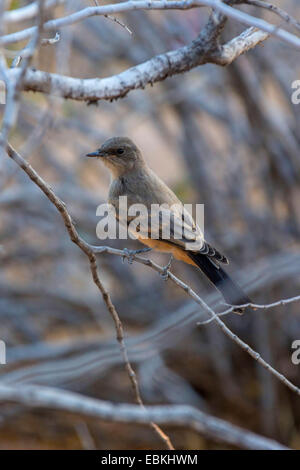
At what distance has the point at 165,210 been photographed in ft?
12.6

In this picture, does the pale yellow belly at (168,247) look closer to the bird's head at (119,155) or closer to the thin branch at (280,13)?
the bird's head at (119,155)

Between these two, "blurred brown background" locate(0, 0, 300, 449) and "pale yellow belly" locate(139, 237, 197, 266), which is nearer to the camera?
"pale yellow belly" locate(139, 237, 197, 266)

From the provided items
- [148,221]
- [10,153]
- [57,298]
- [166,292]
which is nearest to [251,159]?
[166,292]

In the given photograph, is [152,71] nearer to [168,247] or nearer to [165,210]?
[165,210]

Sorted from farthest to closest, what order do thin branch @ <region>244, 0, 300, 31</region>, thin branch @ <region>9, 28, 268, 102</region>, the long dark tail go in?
the long dark tail
thin branch @ <region>9, 28, 268, 102</region>
thin branch @ <region>244, 0, 300, 31</region>

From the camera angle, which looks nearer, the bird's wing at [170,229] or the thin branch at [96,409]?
the thin branch at [96,409]

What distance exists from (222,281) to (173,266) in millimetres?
2885

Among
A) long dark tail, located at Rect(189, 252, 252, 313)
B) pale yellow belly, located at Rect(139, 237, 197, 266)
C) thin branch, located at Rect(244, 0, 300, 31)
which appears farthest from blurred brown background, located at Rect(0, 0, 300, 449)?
thin branch, located at Rect(244, 0, 300, 31)

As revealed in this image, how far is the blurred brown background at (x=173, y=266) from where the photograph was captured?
19.3 ft

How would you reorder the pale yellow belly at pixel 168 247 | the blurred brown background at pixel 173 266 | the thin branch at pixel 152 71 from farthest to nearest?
the blurred brown background at pixel 173 266
the pale yellow belly at pixel 168 247
the thin branch at pixel 152 71

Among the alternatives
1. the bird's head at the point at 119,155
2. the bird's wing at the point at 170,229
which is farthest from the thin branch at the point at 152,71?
the bird's head at the point at 119,155

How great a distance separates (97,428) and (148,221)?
3.43 m

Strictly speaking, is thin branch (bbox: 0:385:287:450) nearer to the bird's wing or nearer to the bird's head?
the bird's wing

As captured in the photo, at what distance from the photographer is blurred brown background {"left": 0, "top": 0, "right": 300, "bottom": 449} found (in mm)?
5879
